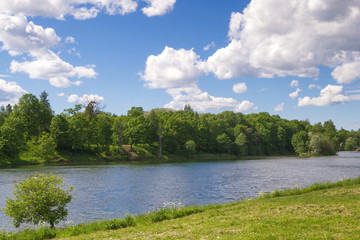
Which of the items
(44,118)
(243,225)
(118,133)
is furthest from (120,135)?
(243,225)

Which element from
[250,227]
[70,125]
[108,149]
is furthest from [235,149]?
[250,227]

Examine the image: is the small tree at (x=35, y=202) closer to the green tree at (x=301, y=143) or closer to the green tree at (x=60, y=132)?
the green tree at (x=60, y=132)

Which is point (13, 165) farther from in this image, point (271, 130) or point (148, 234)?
point (271, 130)

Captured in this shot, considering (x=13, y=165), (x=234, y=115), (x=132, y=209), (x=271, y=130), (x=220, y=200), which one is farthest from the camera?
(x=234, y=115)

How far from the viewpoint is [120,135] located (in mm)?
103438

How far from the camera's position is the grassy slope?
39.6 ft

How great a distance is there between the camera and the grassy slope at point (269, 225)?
39.6 ft

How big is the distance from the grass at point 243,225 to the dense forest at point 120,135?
228ft

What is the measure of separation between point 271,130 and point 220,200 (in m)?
141

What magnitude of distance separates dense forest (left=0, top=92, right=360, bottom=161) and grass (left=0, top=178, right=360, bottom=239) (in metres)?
69.6

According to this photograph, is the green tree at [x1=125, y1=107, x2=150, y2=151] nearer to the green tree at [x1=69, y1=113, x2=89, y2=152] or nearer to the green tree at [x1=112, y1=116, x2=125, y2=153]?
the green tree at [x1=112, y1=116, x2=125, y2=153]

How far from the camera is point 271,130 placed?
16438cm

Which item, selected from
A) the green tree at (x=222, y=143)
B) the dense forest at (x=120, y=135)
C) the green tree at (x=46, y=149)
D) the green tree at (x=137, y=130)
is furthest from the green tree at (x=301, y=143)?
the green tree at (x=46, y=149)

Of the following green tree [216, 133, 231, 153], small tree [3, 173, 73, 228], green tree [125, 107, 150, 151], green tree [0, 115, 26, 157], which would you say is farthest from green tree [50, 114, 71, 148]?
small tree [3, 173, 73, 228]
